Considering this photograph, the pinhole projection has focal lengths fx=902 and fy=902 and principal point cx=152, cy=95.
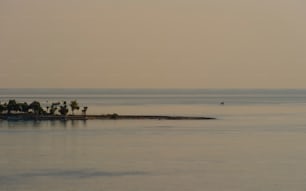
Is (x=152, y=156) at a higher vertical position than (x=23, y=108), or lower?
lower

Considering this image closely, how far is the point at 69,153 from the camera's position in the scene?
55688 millimetres

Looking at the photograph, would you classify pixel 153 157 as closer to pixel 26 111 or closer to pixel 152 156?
pixel 152 156

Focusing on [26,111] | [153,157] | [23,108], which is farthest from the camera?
[23,108]

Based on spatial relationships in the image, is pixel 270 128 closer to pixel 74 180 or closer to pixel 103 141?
pixel 103 141

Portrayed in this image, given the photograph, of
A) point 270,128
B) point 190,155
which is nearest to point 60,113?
point 270,128

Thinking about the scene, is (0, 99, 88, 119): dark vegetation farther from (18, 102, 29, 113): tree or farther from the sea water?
the sea water

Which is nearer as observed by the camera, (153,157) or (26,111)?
(153,157)

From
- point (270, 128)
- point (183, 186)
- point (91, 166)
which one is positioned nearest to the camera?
point (183, 186)

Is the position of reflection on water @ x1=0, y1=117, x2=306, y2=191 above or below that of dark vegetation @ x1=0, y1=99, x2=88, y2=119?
below

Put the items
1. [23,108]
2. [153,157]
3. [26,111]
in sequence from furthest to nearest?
[23,108], [26,111], [153,157]

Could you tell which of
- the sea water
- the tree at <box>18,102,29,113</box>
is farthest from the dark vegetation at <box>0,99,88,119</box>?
the sea water

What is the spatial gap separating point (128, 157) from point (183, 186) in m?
13.3

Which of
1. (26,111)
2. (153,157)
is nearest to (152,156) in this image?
(153,157)

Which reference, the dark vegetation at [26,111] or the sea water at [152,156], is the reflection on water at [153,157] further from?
the dark vegetation at [26,111]
